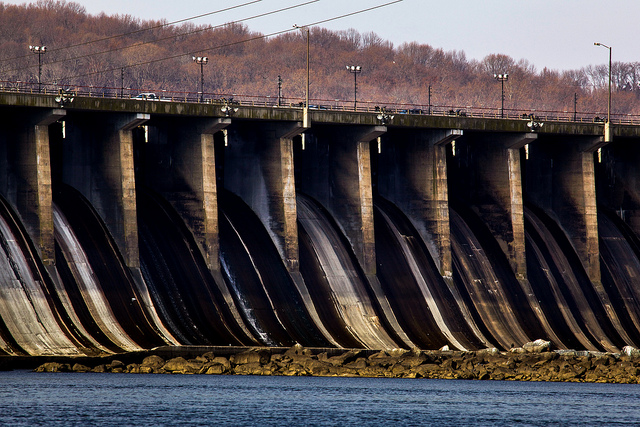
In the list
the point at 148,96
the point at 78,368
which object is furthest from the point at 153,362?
the point at 148,96

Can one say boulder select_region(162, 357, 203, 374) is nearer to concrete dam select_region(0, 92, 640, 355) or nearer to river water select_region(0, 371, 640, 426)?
river water select_region(0, 371, 640, 426)

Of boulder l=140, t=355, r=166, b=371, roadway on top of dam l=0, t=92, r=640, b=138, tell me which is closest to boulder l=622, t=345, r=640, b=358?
roadway on top of dam l=0, t=92, r=640, b=138

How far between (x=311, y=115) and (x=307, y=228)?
7559mm

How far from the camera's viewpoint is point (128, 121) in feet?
226

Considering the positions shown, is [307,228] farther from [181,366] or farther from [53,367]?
[53,367]

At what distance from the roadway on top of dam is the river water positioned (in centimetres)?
1635

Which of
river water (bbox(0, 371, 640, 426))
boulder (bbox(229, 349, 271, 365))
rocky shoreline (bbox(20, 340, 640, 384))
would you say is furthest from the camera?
boulder (bbox(229, 349, 271, 365))

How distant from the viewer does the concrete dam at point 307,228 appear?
213 ft

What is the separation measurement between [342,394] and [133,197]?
739 inches

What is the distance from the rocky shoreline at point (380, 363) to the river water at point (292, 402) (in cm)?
124

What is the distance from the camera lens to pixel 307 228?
76812 mm

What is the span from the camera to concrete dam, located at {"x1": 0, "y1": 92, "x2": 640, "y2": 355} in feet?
213

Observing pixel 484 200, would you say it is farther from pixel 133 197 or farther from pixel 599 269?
pixel 133 197

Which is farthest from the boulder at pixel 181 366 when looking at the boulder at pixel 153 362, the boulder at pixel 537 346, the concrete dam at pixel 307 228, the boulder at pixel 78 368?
the boulder at pixel 537 346
